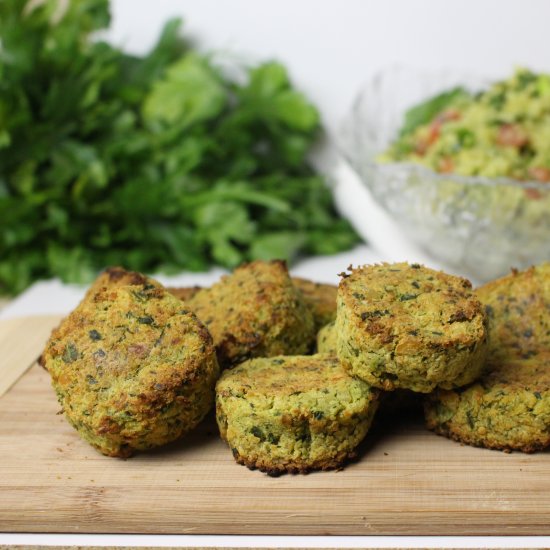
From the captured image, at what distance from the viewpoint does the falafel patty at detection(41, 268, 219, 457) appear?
8.64ft

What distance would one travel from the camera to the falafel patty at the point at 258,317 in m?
2.97

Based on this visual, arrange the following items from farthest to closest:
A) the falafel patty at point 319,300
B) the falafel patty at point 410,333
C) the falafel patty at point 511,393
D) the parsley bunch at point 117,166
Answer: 1. the parsley bunch at point 117,166
2. the falafel patty at point 319,300
3. the falafel patty at point 511,393
4. the falafel patty at point 410,333

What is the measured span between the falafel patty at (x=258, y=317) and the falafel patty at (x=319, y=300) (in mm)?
100

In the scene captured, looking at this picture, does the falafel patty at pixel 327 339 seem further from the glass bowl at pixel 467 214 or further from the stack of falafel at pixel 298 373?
the glass bowl at pixel 467 214

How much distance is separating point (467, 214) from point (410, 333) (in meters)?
2.27

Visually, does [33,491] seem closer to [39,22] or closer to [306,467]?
[306,467]

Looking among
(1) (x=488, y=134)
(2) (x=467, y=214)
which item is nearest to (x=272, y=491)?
(2) (x=467, y=214)

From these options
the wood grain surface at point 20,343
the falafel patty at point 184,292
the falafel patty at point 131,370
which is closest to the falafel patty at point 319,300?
the falafel patty at point 184,292

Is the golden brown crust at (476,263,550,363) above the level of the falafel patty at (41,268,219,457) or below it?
above

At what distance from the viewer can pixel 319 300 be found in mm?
3436

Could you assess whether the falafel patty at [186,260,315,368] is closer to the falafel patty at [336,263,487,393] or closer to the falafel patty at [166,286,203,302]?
the falafel patty at [166,286,203,302]

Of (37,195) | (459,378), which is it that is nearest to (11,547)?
(459,378)

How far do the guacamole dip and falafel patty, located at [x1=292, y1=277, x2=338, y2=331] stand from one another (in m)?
1.62

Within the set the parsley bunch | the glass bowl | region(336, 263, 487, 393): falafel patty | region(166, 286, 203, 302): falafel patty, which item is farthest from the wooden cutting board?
the parsley bunch
